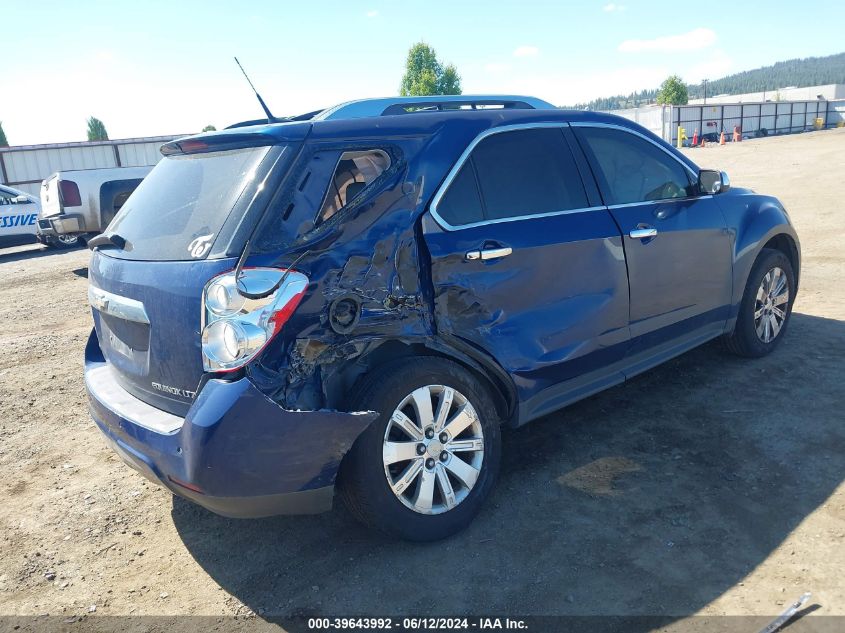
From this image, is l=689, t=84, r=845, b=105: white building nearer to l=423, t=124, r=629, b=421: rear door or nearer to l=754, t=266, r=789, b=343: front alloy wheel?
l=754, t=266, r=789, b=343: front alloy wheel

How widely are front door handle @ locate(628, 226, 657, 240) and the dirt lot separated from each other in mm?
1141

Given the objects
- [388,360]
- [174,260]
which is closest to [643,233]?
[388,360]

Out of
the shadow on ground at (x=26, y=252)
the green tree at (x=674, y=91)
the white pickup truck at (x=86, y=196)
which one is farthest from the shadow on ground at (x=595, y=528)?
the green tree at (x=674, y=91)

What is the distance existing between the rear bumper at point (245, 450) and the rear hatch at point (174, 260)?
179mm

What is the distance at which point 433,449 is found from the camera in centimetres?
302

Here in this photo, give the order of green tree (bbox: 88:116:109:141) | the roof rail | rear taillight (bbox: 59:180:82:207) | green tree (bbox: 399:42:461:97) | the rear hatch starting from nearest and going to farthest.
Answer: the rear hatch < the roof rail < rear taillight (bbox: 59:180:82:207) < green tree (bbox: 88:116:109:141) < green tree (bbox: 399:42:461:97)

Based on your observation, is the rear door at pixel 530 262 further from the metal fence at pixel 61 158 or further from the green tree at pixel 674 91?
the green tree at pixel 674 91

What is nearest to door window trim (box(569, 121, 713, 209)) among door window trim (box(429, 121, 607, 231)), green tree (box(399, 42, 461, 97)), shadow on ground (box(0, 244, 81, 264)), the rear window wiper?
door window trim (box(429, 121, 607, 231))

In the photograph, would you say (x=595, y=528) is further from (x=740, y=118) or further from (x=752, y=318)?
(x=740, y=118)

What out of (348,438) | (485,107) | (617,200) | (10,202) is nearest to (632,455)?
(617,200)

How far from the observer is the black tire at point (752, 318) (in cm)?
482

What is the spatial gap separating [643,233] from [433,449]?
1824mm

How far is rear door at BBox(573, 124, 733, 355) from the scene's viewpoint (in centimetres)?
387

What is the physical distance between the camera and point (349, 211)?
2863mm
